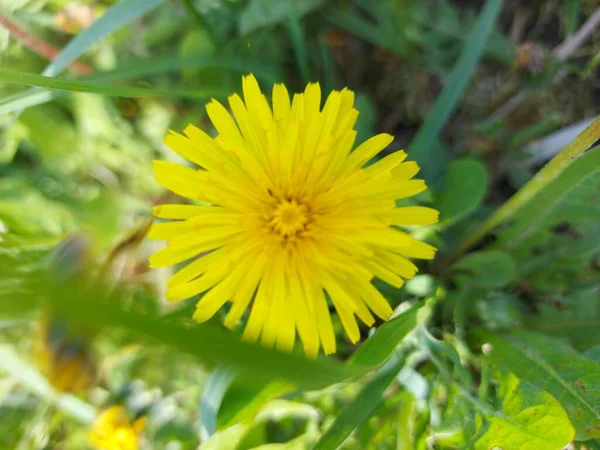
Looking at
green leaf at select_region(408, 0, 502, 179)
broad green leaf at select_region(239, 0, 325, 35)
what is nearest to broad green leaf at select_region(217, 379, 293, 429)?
green leaf at select_region(408, 0, 502, 179)

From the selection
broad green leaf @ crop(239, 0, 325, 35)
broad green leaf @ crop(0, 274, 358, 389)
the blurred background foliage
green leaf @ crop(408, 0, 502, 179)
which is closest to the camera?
broad green leaf @ crop(0, 274, 358, 389)

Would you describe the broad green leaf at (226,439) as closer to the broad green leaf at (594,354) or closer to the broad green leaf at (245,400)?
the broad green leaf at (245,400)

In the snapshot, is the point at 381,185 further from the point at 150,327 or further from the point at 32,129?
the point at 32,129

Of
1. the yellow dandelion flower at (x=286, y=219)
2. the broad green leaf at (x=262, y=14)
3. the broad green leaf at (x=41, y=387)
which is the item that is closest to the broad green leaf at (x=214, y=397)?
the yellow dandelion flower at (x=286, y=219)

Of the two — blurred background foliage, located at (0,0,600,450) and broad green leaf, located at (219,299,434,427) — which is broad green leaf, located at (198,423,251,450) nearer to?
blurred background foliage, located at (0,0,600,450)

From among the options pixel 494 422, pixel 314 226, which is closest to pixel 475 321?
pixel 494 422

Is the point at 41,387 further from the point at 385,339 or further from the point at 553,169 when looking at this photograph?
the point at 553,169

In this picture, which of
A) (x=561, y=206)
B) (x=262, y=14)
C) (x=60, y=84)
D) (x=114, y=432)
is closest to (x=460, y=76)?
(x=561, y=206)
